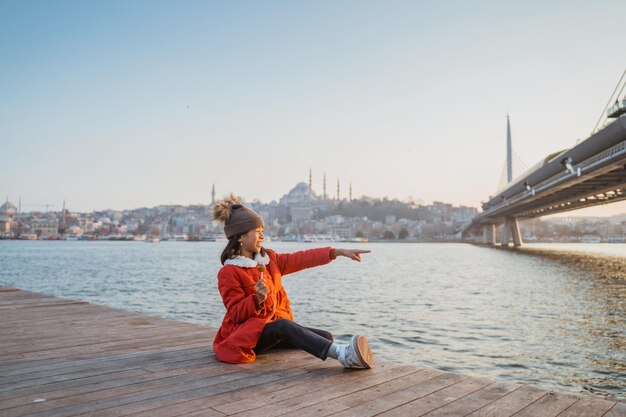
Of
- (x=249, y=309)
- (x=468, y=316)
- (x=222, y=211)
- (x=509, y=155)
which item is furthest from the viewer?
(x=509, y=155)

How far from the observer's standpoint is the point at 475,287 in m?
19.5

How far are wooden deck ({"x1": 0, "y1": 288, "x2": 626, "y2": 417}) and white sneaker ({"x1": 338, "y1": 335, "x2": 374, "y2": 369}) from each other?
0.22 ft

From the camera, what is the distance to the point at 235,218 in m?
4.21

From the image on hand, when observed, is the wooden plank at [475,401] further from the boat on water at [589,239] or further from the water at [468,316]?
the boat on water at [589,239]

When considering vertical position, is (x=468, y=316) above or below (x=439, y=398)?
below

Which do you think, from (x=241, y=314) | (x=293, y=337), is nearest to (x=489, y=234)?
(x=293, y=337)

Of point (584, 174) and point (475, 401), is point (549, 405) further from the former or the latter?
point (584, 174)

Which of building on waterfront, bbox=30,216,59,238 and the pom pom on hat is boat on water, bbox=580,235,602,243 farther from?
building on waterfront, bbox=30,216,59,238

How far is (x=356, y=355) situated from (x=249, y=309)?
2.96ft

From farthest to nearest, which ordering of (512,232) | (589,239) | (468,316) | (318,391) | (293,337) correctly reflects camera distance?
(589,239) < (512,232) < (468,316) < (293,337) < (318,391)

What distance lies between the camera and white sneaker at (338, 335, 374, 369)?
12.6 ft

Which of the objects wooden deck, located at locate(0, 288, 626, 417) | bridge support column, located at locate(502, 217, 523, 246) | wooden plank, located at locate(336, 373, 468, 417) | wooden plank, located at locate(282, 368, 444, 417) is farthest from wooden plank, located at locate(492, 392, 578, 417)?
bridge support column, located at locate(502, 217, 523, 246)

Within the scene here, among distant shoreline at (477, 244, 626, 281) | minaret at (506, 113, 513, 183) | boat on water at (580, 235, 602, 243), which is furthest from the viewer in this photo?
boat on water at (580, 235, 602, 243)

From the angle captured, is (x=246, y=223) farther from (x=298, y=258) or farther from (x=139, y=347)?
(x=139, y=347)
